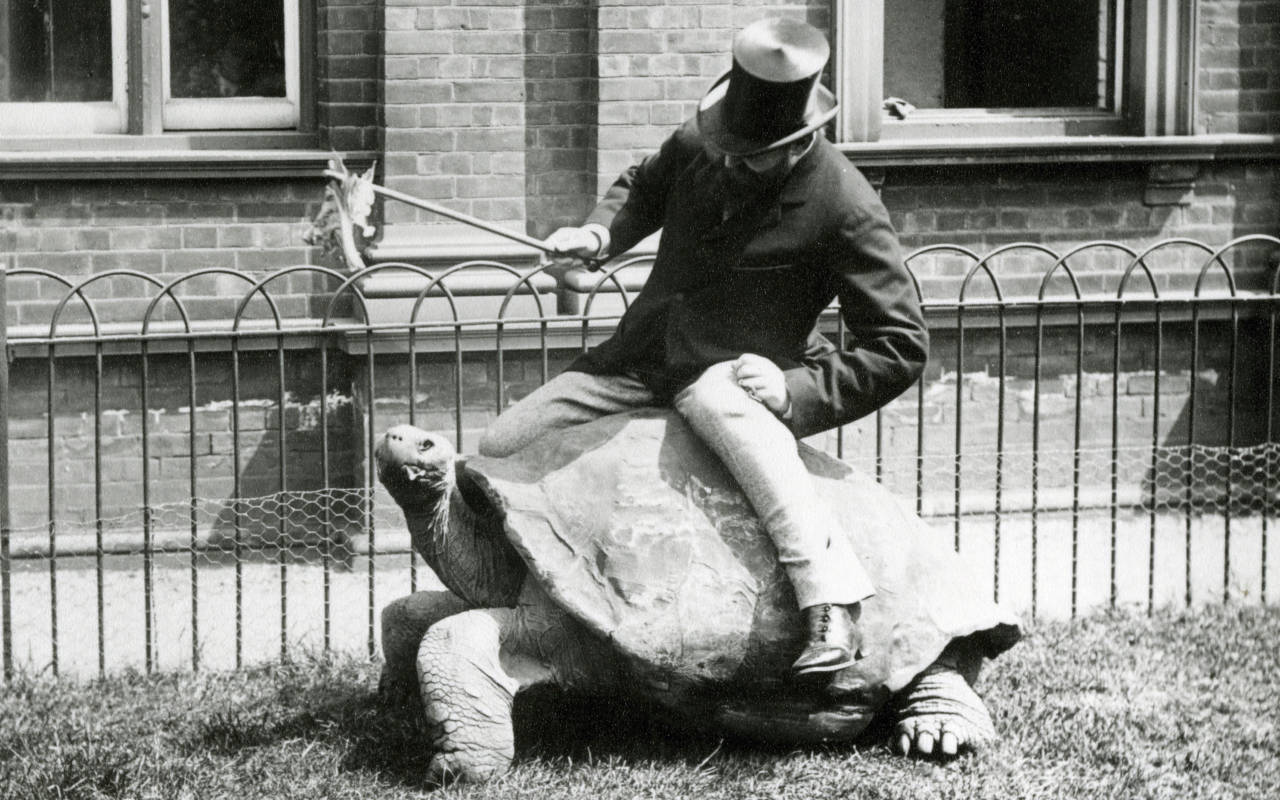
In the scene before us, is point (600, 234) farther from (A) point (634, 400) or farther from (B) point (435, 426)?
(B) point (435, 426)

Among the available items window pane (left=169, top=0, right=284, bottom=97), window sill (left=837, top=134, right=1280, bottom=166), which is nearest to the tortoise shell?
window sill (left=837, top=134, right=1280, bottom=166)

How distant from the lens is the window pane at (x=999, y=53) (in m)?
9.34

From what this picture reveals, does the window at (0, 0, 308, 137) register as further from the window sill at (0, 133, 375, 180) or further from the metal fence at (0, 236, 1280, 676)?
the metal fence at (0, 236, 1280, 676)

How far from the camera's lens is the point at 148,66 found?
8.50m

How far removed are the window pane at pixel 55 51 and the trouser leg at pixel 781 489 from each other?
4523mm

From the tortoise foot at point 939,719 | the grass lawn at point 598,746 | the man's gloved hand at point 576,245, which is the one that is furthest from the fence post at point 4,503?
the tortoise foot at point 939,719

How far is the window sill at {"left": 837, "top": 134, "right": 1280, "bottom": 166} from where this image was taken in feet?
29.3

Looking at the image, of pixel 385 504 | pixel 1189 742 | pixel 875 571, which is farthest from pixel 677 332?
pixel 385 504

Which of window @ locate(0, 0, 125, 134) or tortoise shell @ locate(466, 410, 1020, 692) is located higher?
window @ locate(0, 0, 125, 134)

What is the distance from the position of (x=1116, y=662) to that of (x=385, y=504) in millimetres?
3332

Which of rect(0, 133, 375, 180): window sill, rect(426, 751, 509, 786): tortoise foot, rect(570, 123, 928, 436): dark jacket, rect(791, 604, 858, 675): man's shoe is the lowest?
rect(426, 751, 509, 786): tortoise foot

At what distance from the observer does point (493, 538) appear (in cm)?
555

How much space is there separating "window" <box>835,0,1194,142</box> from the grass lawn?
3.52m

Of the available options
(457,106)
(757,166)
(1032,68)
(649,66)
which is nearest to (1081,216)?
(1032,68)
